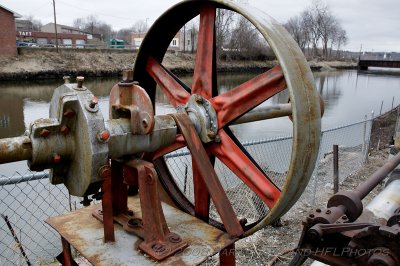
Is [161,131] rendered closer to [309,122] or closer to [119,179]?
[119,179]

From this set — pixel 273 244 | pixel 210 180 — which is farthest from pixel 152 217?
pixel 273 244

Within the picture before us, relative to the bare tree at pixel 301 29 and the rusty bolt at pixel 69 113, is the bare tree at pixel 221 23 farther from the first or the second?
the bare tree at pixel 301 29

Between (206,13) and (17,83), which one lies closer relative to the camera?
(206,13)

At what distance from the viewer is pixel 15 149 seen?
1664 millimetres

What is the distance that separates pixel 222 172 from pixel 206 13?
4028 mm

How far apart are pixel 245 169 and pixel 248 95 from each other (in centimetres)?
44

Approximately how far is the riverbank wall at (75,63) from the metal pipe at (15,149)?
25022 mm

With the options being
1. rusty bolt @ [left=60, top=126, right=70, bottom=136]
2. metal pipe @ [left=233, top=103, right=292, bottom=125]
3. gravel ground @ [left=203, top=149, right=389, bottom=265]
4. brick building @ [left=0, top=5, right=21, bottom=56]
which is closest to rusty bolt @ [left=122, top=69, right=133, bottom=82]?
rusty bolt @ [left=60, top=126, right=70, bottom=136]

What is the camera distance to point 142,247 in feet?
6.38

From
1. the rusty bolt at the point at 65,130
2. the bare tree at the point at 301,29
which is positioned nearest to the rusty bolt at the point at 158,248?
the rusty bolt at the point at 65,130

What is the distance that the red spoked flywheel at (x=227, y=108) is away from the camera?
6.17ft

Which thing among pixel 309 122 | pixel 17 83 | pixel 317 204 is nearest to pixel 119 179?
pixel 309 122

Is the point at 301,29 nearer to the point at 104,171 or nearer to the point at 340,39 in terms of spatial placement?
the point at 340,39

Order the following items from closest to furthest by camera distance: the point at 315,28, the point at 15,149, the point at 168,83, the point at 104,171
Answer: the point at 15,149
the point at 104,171
the point at 168,83
the point at 315,28
